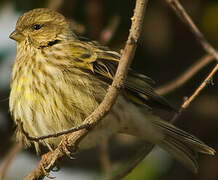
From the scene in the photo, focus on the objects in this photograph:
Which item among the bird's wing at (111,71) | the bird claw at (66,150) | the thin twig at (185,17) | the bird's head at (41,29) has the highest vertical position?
the thin twig at (185,17)

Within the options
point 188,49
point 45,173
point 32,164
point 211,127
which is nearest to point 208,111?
point 211,127

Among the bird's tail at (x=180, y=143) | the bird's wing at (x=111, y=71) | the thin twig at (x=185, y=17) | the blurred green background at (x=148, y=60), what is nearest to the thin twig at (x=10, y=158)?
the blurred green background at (x=148, y=60)

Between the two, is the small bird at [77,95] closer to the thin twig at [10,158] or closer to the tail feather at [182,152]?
the tail feather at [182,152]

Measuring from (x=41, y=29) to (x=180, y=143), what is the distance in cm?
146

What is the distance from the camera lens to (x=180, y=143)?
4.59m

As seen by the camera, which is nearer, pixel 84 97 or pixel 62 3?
pixel 84 97

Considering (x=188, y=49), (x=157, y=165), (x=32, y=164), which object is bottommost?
(x=32, y=164)

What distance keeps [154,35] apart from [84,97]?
6.78ft

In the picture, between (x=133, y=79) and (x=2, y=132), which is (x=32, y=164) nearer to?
(x=2, y=132)

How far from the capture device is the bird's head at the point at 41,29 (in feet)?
15.7

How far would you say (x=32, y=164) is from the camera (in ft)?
20.3

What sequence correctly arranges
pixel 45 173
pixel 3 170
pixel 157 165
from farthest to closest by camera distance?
pixel 157 165 < pixel 3 170 < pixel 45 173

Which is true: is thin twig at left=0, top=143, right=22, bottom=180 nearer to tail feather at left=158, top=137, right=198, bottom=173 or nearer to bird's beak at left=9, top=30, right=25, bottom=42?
bird's beak at left=9, top=30, right=25, bottom=42

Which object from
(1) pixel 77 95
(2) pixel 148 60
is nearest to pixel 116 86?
(1) pixel 77 95
